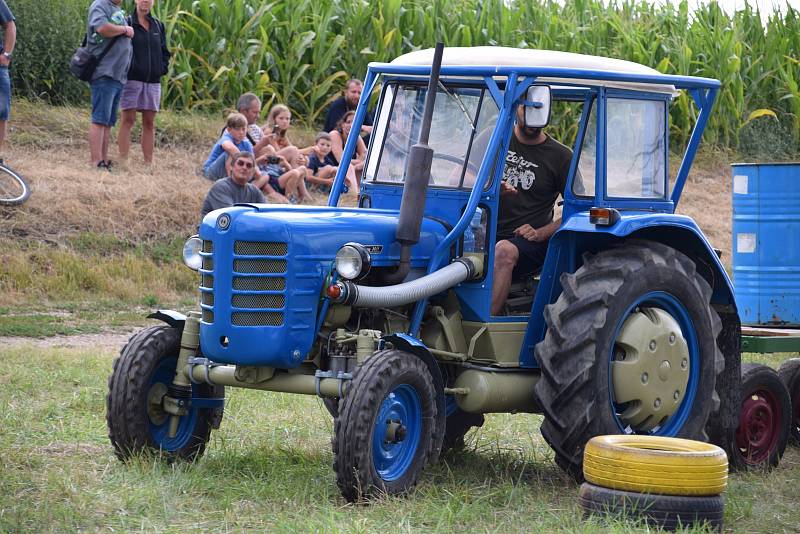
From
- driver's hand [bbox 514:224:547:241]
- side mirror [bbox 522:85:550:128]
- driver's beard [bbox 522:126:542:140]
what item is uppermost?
side mirror [bbox 522:85:550:128]

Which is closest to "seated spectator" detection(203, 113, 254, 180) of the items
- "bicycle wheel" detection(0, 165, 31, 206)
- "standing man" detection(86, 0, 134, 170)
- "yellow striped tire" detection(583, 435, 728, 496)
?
"standing man" detection(86, 0, 134, 170)

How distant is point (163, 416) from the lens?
23.0 ft

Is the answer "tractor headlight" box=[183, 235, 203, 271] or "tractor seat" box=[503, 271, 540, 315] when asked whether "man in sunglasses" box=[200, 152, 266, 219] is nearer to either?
"tractor headlight" box=[183, 235, 203, 271]

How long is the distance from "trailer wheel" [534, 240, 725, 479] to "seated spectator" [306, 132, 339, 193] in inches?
344

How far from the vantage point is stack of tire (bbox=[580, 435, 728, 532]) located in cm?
579

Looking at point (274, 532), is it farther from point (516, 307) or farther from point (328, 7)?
point (328, 7)

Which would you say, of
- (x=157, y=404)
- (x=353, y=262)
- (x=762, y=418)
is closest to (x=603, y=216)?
(x=353, y=262)

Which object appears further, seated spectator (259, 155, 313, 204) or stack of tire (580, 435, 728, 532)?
seated spectator (259, 155, 313, 204)

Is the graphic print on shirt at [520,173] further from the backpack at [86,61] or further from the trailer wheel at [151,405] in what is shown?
the backpack at [86,61]

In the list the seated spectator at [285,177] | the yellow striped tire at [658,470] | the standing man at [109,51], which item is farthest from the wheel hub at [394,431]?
the standing man at [109,51]

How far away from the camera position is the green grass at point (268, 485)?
5.77 meters

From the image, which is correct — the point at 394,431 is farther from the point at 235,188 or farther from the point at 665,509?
the point at 235,188

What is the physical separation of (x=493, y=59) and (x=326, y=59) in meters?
11.9

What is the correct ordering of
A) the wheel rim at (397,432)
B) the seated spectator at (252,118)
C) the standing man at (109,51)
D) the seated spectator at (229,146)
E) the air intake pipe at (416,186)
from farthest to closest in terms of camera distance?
the seated spectator at (252,118)
the standing man at (109,51)
the seated spectator at (229,146)
the air intake pipe at (416,186)
the wheel rim at (397,432)
